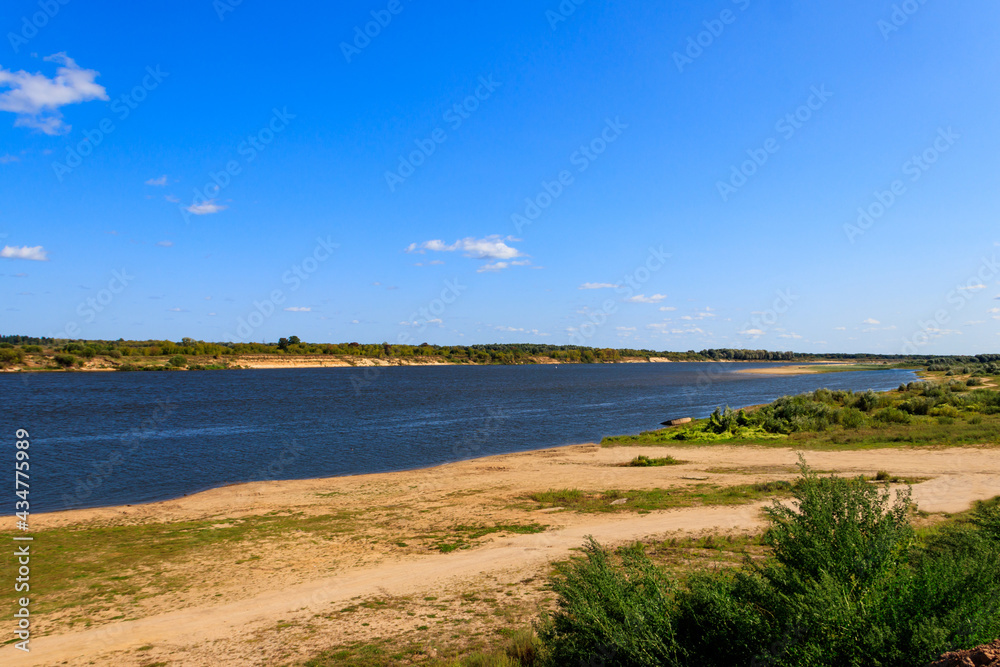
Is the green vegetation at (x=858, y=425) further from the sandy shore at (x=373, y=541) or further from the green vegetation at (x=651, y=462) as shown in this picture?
the green vegetation at (x=651, y=462)

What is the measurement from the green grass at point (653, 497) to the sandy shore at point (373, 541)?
2.24 feet

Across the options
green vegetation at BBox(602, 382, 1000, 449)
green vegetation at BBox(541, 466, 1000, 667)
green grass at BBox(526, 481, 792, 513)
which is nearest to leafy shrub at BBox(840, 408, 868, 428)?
green vegetation at BBox(602, 382, 1000, 449)

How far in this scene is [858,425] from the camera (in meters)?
33.7

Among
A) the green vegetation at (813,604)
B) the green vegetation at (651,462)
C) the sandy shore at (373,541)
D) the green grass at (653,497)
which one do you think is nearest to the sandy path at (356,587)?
the sandy shore at (373,541)

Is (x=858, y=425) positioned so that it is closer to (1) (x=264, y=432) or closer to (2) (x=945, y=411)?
(2) (x=945, y=411)

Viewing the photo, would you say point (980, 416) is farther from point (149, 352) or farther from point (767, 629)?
point (149, 352)

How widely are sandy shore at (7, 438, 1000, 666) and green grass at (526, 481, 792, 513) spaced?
26.9 inches

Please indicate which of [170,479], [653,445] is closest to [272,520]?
[170,479]

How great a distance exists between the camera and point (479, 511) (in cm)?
1833

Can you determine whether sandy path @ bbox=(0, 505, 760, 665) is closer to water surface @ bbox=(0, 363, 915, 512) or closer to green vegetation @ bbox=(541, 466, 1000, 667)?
green vegetation @ bbox=(541, 466, 1000, 667)

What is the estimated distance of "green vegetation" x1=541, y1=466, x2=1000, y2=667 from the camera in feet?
14.7

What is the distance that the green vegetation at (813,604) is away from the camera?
448cm

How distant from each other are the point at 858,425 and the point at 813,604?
34953mm

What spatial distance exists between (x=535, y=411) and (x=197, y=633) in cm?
4775
